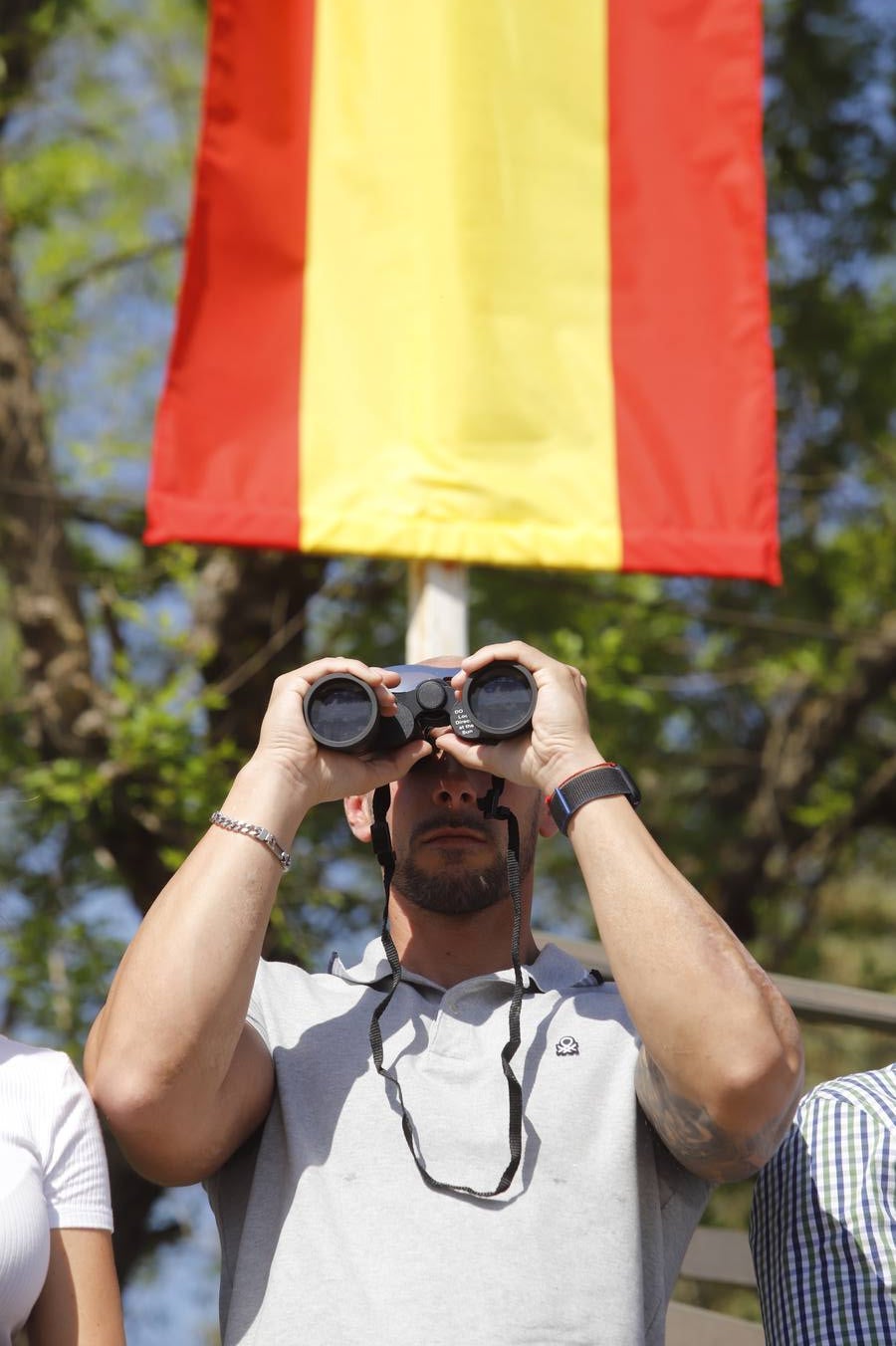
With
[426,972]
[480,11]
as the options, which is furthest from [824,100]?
[426,972]

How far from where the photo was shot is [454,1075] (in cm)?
205

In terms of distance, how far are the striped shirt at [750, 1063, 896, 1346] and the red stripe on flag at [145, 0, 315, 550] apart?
72.5 inches

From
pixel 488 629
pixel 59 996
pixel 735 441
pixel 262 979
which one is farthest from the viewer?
pixel 488 629

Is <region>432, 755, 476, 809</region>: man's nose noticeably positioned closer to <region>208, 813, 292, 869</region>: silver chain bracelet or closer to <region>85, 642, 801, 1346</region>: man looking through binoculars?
<region>85, 642, 801, 1346</region>: man looking through binoculars

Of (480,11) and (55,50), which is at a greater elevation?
(55,50)

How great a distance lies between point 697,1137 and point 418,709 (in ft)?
2.11

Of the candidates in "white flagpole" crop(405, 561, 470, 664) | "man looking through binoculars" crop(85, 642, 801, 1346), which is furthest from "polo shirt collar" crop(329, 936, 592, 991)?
"white flagpole" crop(405, 561, 470, 664)

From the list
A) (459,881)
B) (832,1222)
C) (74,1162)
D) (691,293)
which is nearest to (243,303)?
(691,293)

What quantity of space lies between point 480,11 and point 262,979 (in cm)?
249

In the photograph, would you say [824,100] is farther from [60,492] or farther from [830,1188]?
[830,1188]

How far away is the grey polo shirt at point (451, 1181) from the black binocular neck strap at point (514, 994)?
0.9 inches

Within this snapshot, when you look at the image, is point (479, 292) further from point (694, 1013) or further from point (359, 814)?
point (694, 1013)

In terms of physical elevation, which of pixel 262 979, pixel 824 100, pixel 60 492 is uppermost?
pixel 824 100

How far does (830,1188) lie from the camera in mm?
2000
